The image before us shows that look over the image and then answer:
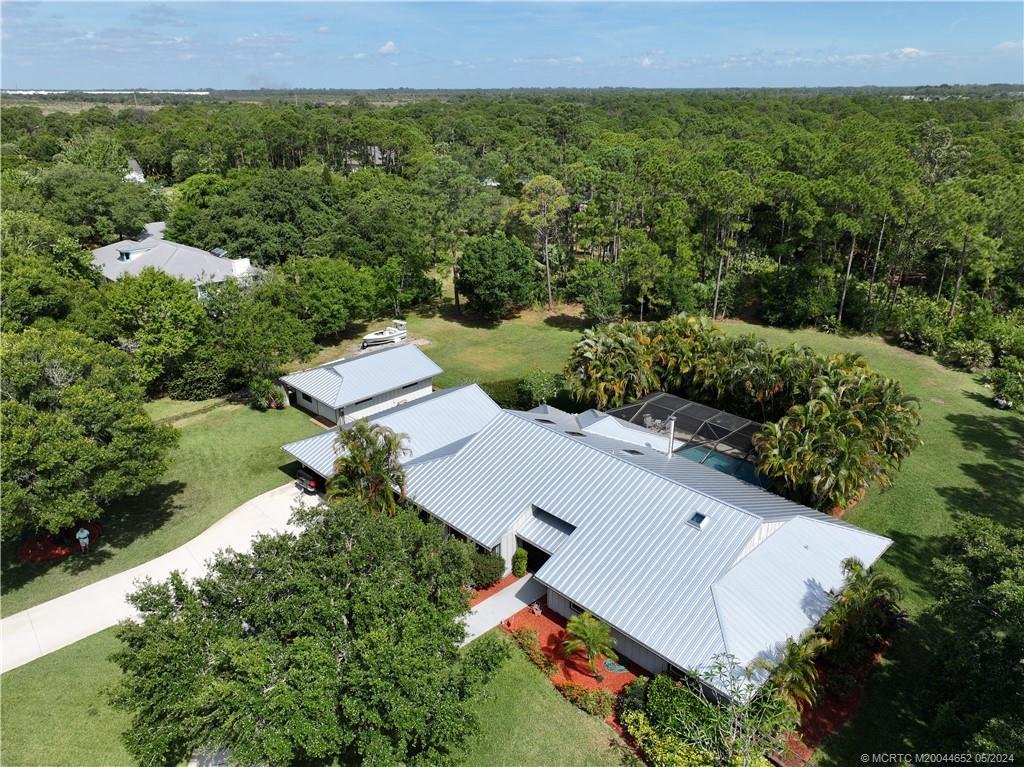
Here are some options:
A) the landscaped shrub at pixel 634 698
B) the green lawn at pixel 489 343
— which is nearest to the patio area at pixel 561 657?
the landscaped shrub at pixel 634 698

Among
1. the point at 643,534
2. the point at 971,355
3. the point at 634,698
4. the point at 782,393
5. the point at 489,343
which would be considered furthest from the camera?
the point at 489,343

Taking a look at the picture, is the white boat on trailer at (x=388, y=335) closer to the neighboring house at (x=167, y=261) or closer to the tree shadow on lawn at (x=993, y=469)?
the neighboring house at (x=167, y=261)

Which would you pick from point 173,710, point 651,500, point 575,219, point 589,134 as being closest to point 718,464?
point 651,500

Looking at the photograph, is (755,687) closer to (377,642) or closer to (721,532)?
(721,532)

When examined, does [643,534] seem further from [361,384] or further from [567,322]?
[567,322]

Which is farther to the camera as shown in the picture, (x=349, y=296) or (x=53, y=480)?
(x=349, y=296)

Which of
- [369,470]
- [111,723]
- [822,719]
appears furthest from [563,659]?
[111,723]

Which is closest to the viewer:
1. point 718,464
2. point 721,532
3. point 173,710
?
point 173,710
